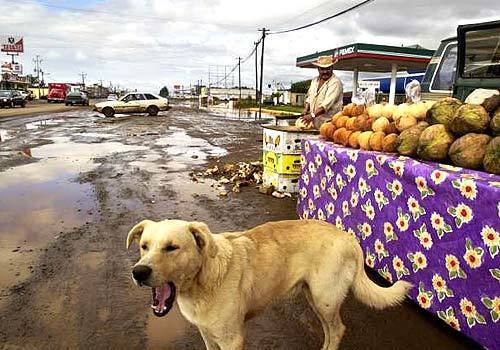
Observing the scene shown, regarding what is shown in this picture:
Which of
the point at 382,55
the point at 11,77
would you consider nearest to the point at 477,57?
the point at 382,55

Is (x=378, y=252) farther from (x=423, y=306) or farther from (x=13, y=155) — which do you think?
(x=13, y=155)

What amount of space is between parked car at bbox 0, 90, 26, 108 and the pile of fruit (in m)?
43.3

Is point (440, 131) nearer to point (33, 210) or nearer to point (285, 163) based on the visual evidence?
point (285, 163)

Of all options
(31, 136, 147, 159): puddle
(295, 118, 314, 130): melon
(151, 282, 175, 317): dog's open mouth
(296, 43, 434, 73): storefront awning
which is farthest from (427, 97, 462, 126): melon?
(296, 43, 434, 73): storefront awning

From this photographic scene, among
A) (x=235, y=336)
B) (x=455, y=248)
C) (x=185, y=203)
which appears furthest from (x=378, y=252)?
(x=185, y=203)

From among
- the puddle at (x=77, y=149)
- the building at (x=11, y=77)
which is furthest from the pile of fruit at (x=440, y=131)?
the building at (x=11, y=77)

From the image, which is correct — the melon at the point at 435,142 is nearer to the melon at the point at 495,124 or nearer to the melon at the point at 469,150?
the melon at the point at 469,150

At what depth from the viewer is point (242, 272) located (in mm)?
2863

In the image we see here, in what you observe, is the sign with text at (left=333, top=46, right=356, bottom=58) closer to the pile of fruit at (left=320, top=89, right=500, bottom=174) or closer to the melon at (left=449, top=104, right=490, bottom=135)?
the pile of fruit at (left=320, top=89, right=500, bottom=174)

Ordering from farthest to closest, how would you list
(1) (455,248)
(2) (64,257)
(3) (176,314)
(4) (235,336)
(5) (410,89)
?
1. (5) (410,89)
2. (2) (64,257)
3. (3) (176,314)
4. (1) (455,248)
5. (4) (235,336)

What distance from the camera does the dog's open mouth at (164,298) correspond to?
260cm

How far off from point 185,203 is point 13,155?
7.74 m

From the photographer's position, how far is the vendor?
7.14 m

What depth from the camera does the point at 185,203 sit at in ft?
24.4
